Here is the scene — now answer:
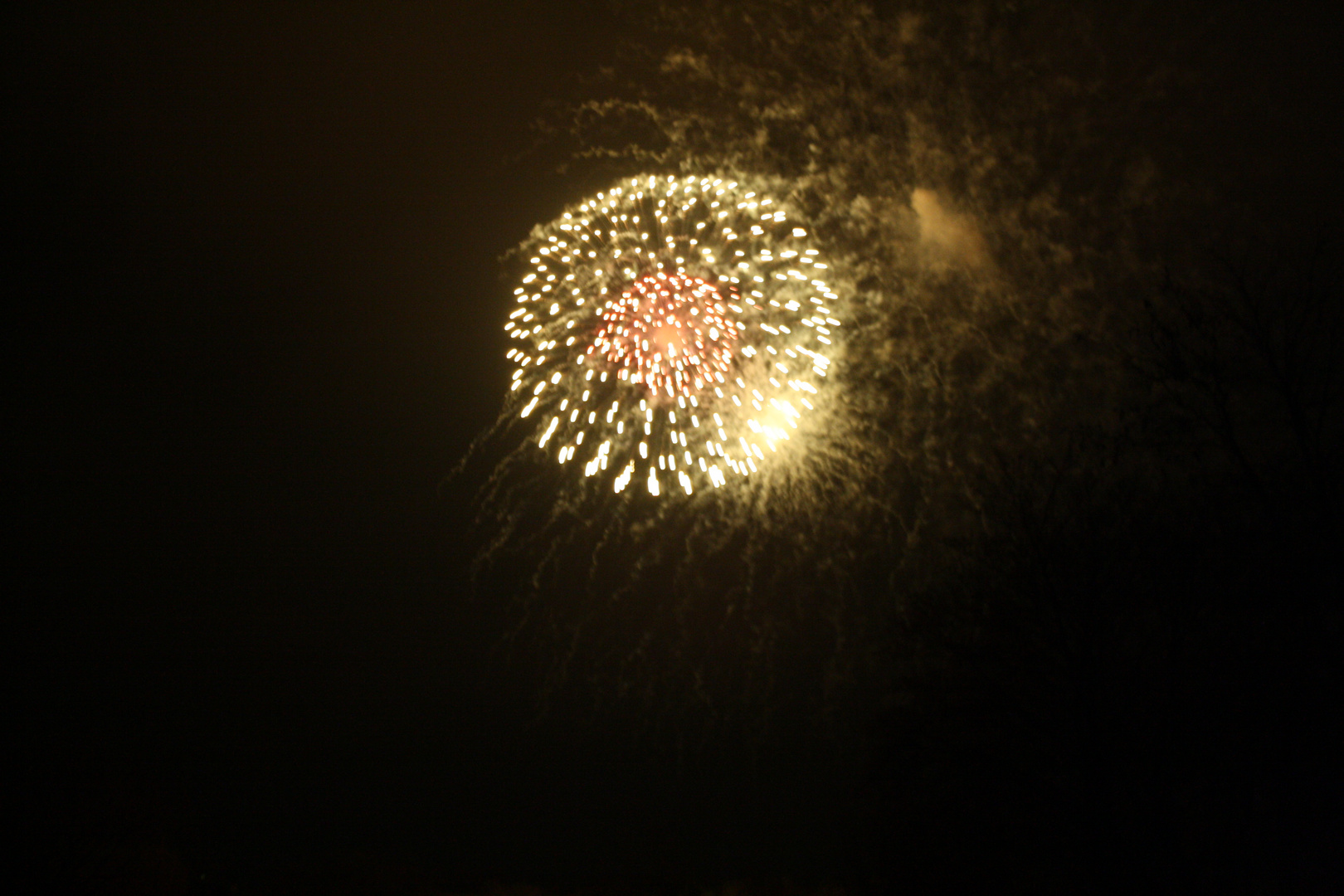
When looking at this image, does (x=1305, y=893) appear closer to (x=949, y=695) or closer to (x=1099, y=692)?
(x=1099, y=692)

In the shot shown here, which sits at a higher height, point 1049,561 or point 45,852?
point 1049,561

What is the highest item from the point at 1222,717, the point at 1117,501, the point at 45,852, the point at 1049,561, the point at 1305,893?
the point at 1117,501

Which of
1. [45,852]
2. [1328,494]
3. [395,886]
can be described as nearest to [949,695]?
[1328,494]

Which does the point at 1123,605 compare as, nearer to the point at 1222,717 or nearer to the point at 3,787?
the point at 1222,717

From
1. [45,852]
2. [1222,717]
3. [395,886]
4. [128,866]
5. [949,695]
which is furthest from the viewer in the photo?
[395,886]

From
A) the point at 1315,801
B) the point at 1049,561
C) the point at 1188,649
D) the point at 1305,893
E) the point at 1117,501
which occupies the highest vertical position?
the point at 1117,501

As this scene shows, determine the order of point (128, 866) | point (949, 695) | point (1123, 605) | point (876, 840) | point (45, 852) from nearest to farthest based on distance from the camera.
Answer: point (1123, 605) → point (949, 695) → point (876, 840) → point (45, 852) → point (128, 866)

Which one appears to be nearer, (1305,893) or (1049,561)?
(1305,893)

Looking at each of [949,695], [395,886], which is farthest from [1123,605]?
[395,886]

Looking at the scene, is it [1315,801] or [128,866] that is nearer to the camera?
[1315,801]
